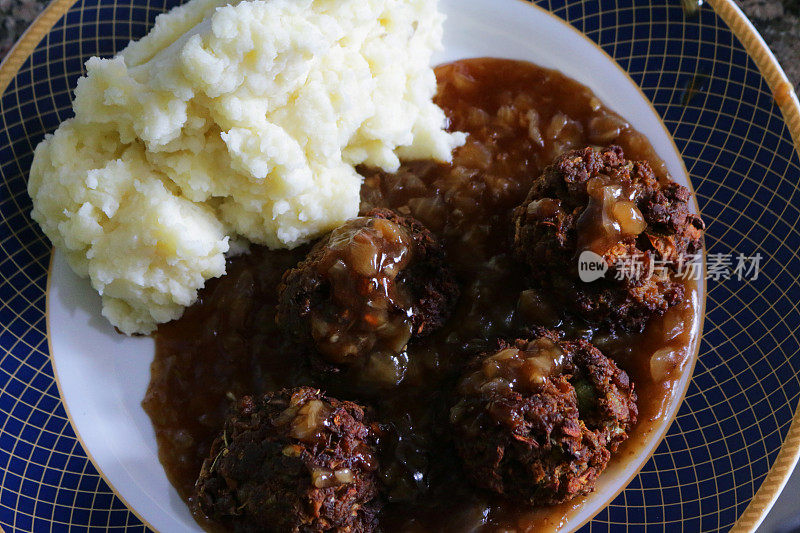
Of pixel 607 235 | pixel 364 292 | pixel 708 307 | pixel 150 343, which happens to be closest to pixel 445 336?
pixel 364 292

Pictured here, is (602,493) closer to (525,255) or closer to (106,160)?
(525,255)

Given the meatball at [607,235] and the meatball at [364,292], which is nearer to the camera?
the meatball at [364,292]

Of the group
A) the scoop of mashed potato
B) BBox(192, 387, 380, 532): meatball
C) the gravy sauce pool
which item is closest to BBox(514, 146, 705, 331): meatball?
the gravy sauce pool

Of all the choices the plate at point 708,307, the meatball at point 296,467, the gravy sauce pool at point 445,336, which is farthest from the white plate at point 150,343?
the meatball at point 296,467

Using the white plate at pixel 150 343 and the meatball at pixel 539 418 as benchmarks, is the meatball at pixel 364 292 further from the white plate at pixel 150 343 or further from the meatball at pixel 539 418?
the white plate at pixel 150 343

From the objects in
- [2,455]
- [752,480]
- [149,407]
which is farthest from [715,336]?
[2,455]

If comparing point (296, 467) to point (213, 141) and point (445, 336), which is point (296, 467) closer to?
point (445, 336)
